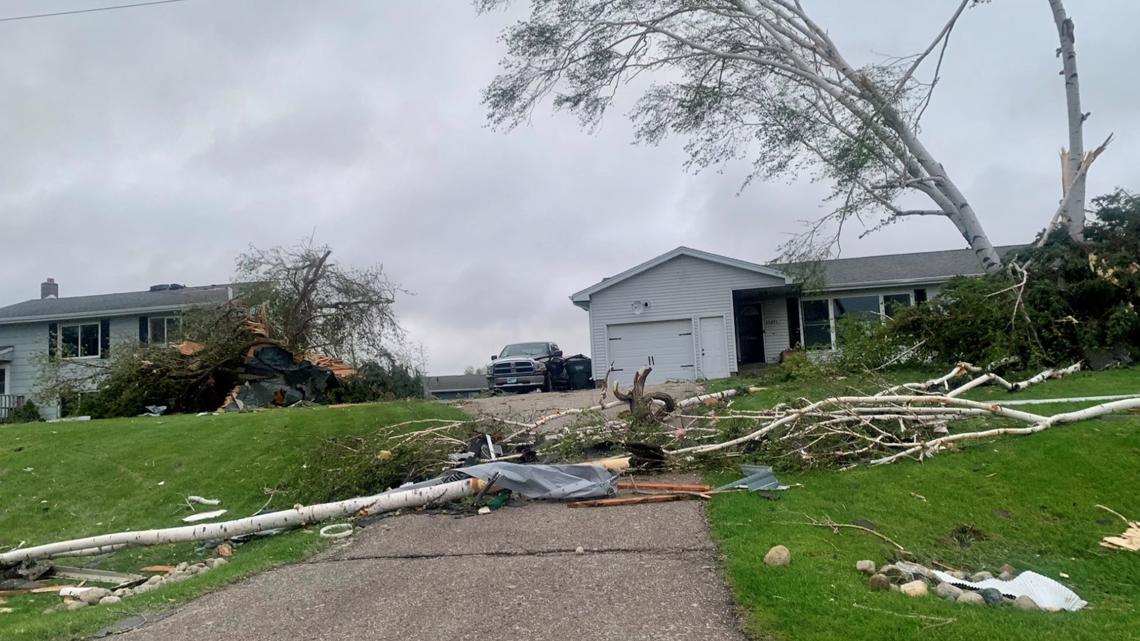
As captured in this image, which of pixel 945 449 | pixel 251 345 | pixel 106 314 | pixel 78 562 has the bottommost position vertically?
pixel 78 562

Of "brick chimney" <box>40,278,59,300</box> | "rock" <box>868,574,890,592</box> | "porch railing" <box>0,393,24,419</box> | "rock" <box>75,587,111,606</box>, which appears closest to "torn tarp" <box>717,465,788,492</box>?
"rock" <box>868,574,890,592</box>

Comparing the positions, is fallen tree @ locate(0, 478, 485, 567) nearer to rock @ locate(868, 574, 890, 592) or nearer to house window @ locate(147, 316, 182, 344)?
rock @ locate(868, 574, 890, 592)

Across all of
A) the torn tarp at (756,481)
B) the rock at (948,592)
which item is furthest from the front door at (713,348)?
the rock at (948,592)

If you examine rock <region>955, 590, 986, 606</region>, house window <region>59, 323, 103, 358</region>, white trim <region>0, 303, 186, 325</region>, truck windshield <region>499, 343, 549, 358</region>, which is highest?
white trim <region>0, 303, 186, 325</region>

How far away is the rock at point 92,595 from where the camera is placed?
252 inches

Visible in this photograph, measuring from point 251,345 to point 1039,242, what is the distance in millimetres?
16860

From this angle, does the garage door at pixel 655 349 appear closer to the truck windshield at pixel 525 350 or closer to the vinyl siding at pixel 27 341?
the truck windshield at pixel 525 350

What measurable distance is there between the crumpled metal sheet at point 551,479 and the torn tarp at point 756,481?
1.15 meters

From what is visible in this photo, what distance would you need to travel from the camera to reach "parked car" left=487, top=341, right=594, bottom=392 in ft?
76.3

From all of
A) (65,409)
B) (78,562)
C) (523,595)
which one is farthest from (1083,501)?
(65,409)

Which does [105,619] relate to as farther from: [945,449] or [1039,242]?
[1039,242]

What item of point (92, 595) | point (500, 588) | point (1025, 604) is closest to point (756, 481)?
point (1025, 604)

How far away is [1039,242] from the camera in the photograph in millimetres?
14508

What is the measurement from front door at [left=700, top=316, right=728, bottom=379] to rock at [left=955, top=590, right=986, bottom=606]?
17.7 m
